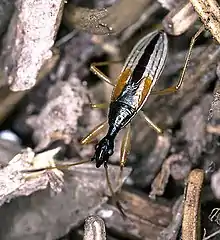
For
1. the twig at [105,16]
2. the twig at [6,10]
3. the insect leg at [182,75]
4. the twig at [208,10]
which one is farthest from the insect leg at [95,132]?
the twig at [208,10]

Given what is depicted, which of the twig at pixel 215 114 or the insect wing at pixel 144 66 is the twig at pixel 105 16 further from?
the twig at pixel 215 114

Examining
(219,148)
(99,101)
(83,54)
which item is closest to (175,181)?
(219,148)

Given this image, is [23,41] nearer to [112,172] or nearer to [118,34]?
[118,34]

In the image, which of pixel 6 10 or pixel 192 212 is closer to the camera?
pixel 192 212

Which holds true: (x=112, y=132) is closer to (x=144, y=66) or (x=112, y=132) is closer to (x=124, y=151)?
(x=124, y=151)

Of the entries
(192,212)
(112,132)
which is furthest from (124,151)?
(192,212)

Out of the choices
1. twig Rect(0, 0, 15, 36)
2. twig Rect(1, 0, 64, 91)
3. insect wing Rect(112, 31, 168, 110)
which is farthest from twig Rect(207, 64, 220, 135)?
twig Rect(0, 0, 15, 36)

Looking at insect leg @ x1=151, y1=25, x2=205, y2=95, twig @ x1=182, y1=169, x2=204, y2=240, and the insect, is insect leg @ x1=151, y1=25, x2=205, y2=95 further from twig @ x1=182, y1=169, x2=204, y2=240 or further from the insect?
twig @ x1=182, y1=169, x2=204, y2=240
